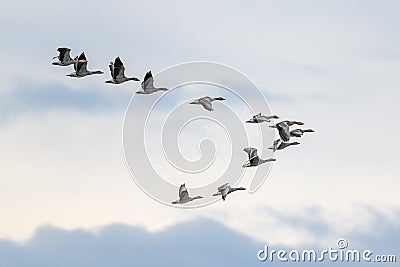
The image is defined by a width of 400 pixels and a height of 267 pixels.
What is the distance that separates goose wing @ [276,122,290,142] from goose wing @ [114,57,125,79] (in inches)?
345

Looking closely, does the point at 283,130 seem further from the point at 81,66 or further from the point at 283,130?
the point at 81,66

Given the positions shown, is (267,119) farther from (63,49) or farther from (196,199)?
(63,49)

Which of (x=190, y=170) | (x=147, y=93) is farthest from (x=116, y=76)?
(x=190, y=170)

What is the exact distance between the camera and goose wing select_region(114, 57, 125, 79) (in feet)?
218

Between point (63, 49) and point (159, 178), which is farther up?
point (63, 49)

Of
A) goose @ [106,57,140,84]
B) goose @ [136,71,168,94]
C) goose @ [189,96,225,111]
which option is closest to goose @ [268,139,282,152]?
goose @ [189,96,225,111]

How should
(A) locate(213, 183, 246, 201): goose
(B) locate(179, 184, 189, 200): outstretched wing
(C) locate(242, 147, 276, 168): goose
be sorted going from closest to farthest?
(C) locate(242, 147, 276, 168): goose < (A) locate(213, 183, 246, 201): goose < (B) locate(179, 184, 189, 200): outstretched wing

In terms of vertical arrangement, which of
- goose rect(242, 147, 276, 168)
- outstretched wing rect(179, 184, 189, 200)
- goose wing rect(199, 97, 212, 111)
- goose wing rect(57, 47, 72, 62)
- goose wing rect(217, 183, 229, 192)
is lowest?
outstretched wing rect(179, 184, 189, 200)

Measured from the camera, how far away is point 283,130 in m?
62.9

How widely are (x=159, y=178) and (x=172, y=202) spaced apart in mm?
1469

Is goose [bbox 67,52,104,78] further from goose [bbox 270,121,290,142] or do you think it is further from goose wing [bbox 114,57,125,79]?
goose [bbox 270,121,290,142]

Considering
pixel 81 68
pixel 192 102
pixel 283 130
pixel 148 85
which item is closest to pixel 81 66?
pixel 81 68

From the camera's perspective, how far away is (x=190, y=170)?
67062 mm

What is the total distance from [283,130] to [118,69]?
9361 millimetres
